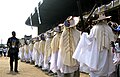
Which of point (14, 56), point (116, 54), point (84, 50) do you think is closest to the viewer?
point (116, 54)

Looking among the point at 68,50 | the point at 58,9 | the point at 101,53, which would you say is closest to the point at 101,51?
the point at 101,53

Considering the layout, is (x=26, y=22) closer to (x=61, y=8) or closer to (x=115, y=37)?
(x=61, y=8)

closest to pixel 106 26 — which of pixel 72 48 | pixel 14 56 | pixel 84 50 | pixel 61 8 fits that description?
pixel 84 50

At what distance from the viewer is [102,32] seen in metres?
8.17

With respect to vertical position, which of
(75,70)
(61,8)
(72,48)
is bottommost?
(75,70)

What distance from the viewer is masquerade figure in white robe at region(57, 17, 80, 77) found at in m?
10.2

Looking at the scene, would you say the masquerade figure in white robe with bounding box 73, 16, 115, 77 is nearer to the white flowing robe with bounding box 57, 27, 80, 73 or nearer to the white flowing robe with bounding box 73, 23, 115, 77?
the white flowing robe with bounding box 73, 23, 115, 77

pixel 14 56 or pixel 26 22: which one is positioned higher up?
pixel 26 22

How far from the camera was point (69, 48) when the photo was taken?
10359 millimetres

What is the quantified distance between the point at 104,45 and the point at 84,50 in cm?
74

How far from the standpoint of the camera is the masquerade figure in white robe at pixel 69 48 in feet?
33.6

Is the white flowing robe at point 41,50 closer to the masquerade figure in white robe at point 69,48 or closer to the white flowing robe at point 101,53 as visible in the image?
the masquerade figure in white robe at point 69,48

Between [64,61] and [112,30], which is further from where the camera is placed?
[64,61]

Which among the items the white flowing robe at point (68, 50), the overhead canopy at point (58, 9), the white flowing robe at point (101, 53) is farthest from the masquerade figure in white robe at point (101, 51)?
the overhead canopy at point (58, 9)
